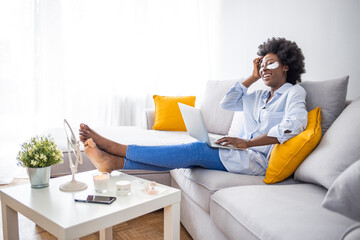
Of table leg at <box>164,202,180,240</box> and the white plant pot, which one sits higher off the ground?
the white plant pot

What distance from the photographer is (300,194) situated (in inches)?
43.2

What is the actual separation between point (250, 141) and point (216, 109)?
3.25ft

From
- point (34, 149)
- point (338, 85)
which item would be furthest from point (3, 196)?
point (338, 85)

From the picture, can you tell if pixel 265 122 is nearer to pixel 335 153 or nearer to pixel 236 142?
pixel 236 142

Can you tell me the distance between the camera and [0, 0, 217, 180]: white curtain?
8.97ft

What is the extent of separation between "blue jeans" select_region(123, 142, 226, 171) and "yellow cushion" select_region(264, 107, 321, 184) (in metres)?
0.28

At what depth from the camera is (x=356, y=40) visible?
184 centimetres

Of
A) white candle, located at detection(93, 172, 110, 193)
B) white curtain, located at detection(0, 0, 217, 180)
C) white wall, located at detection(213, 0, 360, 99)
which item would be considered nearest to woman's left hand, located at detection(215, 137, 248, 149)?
white candle, located at detection(93, 172, 110, 193)

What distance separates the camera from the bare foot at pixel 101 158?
A: 1.39 m

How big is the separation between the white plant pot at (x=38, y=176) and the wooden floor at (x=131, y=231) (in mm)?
514

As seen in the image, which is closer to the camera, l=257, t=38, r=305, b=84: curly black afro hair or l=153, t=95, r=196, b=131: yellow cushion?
l=257, t=38, r=305, b=84: curly black afro hair

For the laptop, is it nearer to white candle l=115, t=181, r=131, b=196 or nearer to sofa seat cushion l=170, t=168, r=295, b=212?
sofa seat cushion l=170, t=168, r=295, b=212

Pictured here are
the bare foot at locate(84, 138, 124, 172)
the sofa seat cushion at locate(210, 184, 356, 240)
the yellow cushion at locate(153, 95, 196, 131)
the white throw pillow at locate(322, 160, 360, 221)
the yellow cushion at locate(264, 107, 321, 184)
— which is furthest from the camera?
the yellow cushion at locate(153, 95, 196, 131)

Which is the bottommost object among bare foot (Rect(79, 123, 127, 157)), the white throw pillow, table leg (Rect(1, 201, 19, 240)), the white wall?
table leg (Rect(1, 201, 19, 240))
